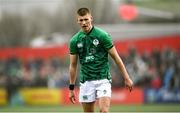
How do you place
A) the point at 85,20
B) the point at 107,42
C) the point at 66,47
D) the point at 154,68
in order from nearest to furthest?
the point at 85,20 → the point at 107,42 → the point at 154,68 → the point at 66,47

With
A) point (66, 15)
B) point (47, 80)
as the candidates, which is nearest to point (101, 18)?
point (66, 15)

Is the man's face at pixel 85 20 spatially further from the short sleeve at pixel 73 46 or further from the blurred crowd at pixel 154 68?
the blurred crowd at pixel 154 68

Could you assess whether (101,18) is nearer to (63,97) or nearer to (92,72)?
(63,97)

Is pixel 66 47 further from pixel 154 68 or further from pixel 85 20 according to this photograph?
pixel 85 20

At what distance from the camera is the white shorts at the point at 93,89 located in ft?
34.8

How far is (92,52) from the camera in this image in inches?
418

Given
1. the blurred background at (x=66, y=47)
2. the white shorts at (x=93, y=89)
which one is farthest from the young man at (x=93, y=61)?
the blurred background at (x=66, y=47)

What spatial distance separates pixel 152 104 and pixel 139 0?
442 centimetres

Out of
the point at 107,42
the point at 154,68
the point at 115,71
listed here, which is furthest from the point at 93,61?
the point at 154,68

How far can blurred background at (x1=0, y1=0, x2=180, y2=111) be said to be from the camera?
26531 mm

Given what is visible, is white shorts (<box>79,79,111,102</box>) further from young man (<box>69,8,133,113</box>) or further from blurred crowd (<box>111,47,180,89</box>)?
blurred crowd (<box>111,47,180,89</box>)

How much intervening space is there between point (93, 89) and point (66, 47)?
16.6 metres

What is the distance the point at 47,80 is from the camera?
27.7 m

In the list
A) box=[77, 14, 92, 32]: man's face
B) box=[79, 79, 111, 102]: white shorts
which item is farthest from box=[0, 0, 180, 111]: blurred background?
box=[77, 14, 92, 32]: man's face
